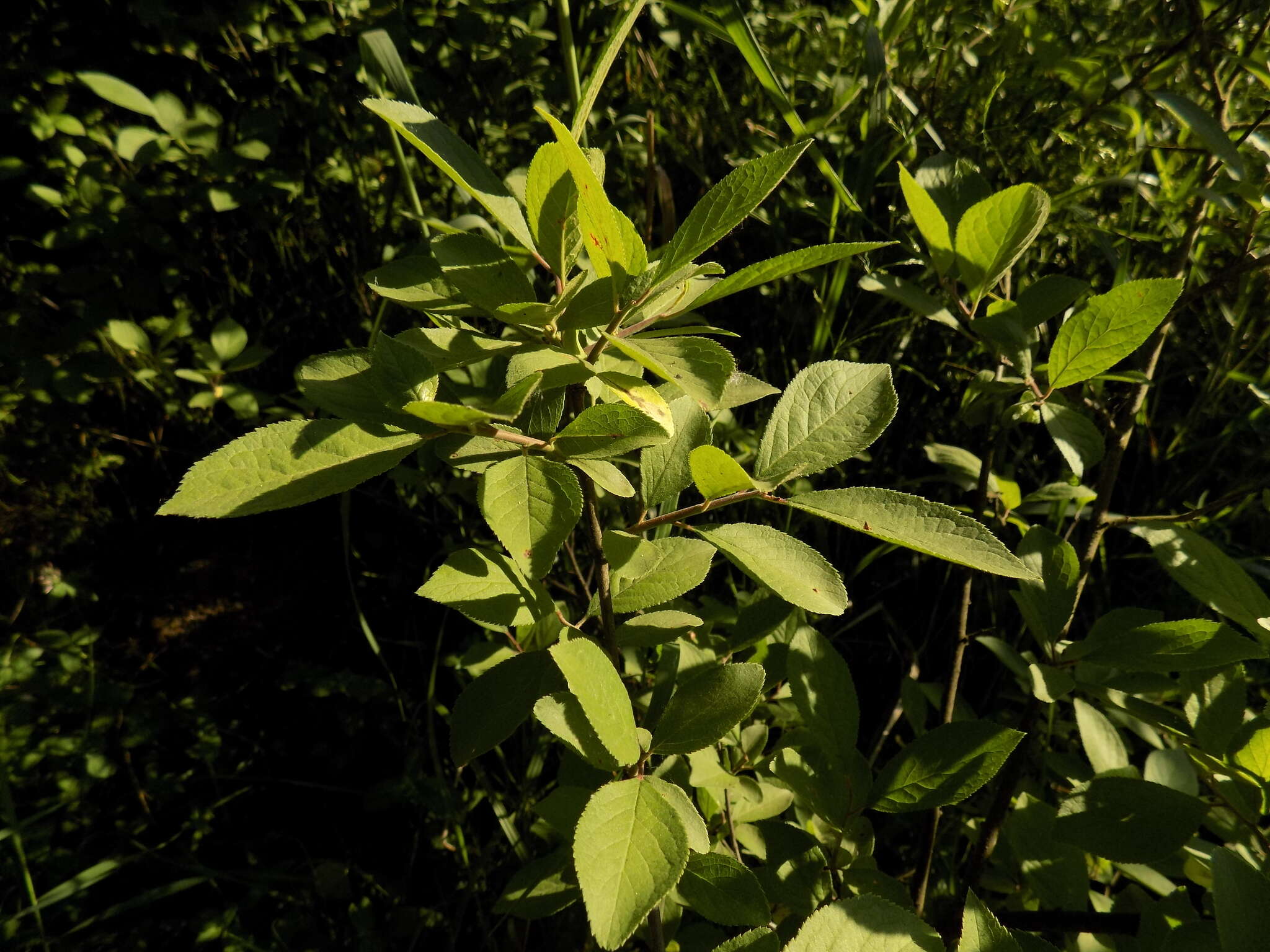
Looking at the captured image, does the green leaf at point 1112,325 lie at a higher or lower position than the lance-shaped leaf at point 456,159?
lower

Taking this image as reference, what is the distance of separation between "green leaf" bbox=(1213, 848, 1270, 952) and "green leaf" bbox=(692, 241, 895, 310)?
49 cm

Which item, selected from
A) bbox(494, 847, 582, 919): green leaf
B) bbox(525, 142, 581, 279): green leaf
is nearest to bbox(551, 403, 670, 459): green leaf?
bbox(525, 142, 581, 279): green leaf

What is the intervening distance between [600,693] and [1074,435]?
489 mm

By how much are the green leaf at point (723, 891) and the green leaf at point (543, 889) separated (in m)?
0.16

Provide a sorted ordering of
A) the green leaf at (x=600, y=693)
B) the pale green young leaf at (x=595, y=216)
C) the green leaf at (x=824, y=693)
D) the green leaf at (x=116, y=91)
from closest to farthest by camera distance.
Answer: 1. the pale green young leaf at (x=595, y=216)
2. the green leaf at (x=600, y=693)
3. the green leaf at (x=824, y=693)
4. the green leaf at (x=116, y=91)

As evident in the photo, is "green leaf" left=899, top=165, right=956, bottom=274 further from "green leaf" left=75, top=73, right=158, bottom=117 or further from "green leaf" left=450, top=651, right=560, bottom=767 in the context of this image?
"green leaf" left=75, top=73, right=158, bottom=117

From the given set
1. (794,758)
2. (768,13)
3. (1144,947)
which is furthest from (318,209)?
(1144,947)

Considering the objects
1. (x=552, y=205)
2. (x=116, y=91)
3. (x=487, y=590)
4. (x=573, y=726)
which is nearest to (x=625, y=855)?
(x=573, y=726)

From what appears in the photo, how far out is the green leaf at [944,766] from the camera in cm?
66

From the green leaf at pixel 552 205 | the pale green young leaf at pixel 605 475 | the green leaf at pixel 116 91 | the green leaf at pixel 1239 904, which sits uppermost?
the green leaf at pixel 116 91

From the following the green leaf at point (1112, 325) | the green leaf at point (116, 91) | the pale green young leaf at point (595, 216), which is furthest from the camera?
the green leaf at point (116, 91)

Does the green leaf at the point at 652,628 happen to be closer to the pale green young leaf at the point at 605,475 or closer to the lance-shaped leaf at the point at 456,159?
the pale green young leaf at the point at 605,475

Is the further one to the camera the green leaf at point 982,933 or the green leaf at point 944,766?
the green leaf at point 944,766


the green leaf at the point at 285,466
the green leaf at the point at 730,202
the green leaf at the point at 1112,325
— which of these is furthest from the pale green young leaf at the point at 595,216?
the green leaf at the point at 1112,325
